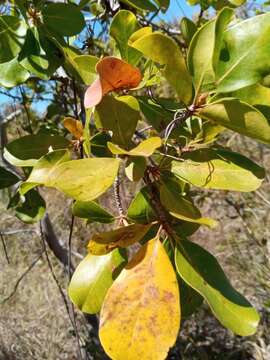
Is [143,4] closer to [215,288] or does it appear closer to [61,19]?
[61,19]

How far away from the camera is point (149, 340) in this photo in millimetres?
434

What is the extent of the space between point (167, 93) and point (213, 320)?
2.47m

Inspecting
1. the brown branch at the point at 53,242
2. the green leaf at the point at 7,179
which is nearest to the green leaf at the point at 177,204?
the green leaf at the point at 7,179

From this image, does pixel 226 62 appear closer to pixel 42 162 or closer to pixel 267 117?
pixel 267 117

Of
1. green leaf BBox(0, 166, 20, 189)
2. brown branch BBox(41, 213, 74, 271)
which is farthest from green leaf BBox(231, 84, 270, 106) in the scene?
brown branch BBox(41, 213, 74, 271)

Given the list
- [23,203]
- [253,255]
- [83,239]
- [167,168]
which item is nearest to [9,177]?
[23,203]

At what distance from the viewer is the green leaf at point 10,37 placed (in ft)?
2.21

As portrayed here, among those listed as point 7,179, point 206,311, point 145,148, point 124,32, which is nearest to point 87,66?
point 124,32

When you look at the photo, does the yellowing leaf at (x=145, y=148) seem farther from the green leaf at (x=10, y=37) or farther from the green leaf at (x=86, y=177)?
the green leaf at (x=10, y=37)

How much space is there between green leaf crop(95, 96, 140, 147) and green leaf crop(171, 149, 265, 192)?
0.06 m

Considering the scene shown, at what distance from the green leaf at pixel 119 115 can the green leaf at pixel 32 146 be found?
0.16 meters

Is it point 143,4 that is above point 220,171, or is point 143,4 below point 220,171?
above

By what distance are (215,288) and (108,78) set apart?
8.4 inches

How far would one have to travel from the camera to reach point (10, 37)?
677 millimetres
